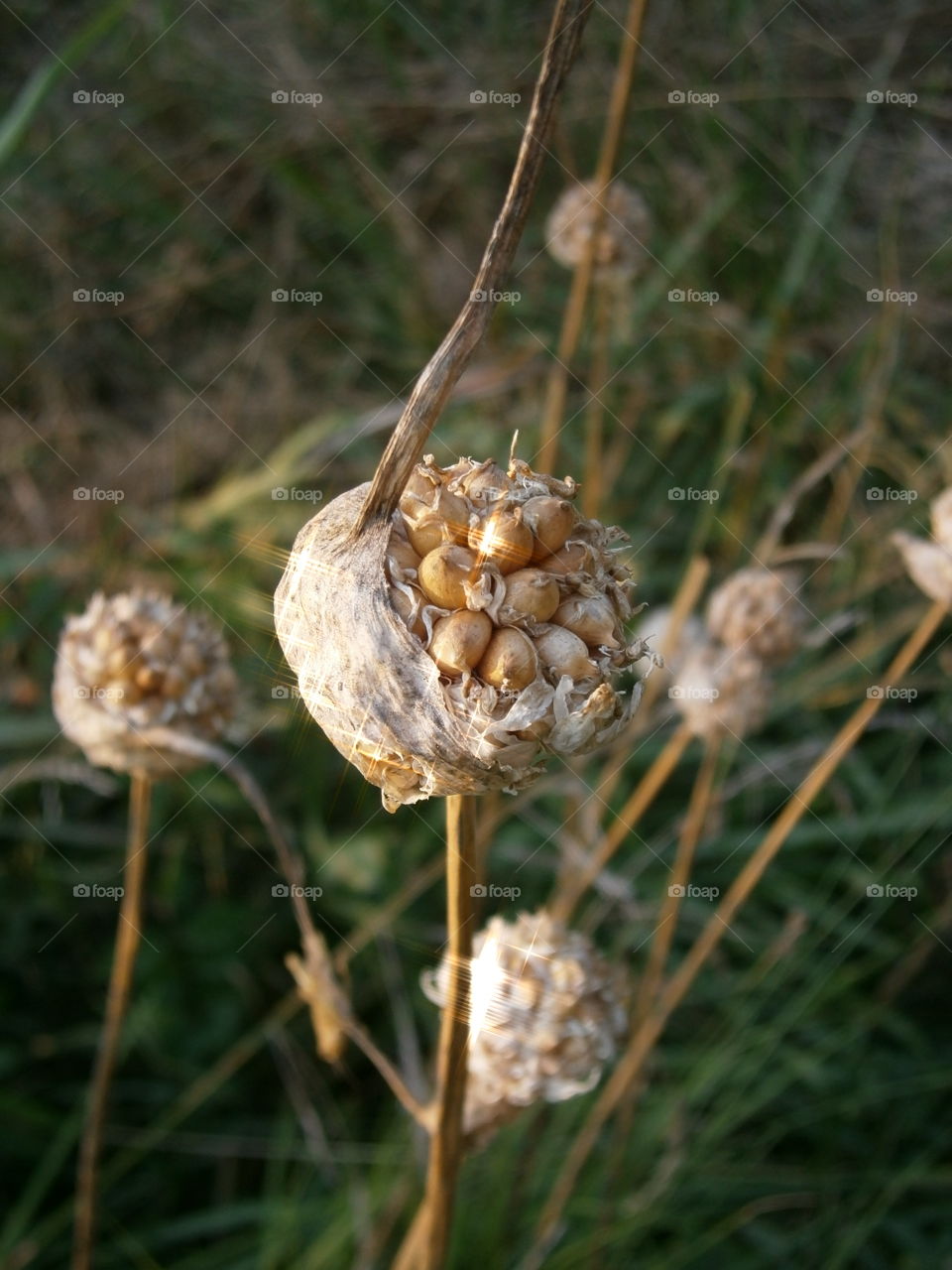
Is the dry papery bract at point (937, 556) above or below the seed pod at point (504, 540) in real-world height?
above

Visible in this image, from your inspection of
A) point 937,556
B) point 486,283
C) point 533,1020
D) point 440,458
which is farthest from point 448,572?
point 440,458

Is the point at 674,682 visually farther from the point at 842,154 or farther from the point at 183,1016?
the point at 842,154

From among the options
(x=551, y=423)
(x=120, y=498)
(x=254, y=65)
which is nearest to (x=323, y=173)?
(x=254, y=65)

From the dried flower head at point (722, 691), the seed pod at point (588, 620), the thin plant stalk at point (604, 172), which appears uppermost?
the thin plant stalk at point (604, 172)

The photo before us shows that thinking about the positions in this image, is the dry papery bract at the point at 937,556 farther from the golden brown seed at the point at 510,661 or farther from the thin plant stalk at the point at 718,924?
the golden brown seed at the point at 510,661

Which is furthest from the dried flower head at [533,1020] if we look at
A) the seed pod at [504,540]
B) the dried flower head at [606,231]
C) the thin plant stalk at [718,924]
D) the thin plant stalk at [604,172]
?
the dried flower head at [606,231]

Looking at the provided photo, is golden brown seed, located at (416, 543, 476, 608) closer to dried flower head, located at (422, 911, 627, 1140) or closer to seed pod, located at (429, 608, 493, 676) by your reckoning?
seed pod, located at (429, 608, 493, 676)
